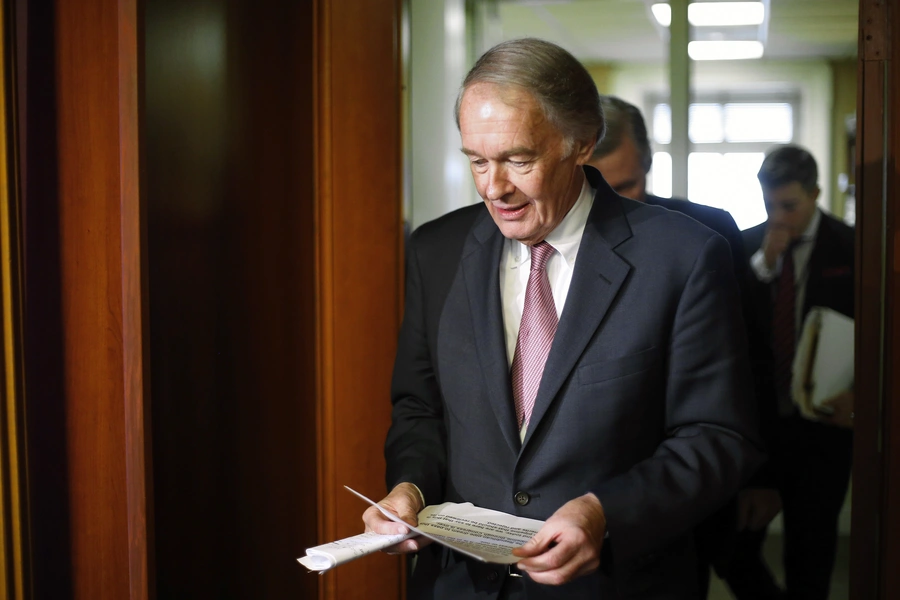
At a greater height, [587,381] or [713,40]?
[713,40]

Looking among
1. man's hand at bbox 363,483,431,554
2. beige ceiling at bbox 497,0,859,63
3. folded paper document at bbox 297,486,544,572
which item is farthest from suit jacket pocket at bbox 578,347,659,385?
beige ceiling at bbox 497,0,859,63

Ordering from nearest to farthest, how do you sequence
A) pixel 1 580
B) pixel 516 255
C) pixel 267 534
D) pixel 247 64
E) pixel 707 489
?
pixel 1 580
pixel 707 489
pixel 516 255
pixel 247 64
pixel 267 534

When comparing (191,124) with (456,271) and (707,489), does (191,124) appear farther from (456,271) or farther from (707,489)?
(707,489)

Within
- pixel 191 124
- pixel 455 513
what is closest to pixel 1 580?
pixel 455 513

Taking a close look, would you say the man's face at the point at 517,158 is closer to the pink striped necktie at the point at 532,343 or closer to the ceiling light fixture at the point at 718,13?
the pink striped necktie at the point at 532,343

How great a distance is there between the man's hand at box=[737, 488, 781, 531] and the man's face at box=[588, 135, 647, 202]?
0.85 m

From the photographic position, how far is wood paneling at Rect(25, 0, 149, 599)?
1.50m

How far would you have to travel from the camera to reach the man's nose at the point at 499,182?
62.3 inches

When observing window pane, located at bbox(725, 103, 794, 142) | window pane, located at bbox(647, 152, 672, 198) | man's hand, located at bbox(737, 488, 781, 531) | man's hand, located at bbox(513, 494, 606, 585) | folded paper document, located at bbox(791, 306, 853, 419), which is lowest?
man's hand, located at bbox(737, 488, 781, 531)

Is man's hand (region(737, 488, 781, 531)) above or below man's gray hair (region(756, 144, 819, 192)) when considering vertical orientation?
below

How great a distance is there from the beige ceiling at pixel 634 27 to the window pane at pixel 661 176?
262 millimetres

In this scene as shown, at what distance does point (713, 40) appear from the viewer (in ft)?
7.03

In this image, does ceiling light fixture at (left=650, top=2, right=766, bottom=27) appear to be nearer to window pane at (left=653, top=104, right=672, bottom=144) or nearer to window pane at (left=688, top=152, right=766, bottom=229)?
window pane at (left=653, top=104, right=672, bottom=144)

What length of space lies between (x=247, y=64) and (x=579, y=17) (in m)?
0.88
